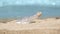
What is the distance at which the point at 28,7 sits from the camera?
154cm

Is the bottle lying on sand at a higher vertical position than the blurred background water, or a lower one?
lower

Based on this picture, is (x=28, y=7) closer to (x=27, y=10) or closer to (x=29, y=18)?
(x=27, y=10)

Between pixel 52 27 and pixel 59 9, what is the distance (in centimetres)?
55

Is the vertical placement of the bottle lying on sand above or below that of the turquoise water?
below

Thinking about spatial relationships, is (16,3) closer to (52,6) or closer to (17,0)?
(17,0)

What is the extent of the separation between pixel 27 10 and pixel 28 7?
0.05 meters

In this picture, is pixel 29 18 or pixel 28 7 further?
pixel 28 7

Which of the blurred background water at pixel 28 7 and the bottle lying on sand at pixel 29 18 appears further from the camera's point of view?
the blurred background water at pixel 28 7

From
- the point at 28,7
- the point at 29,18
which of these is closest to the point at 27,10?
the point at 28,7

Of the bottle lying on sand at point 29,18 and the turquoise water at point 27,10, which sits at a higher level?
the turquoise water at point 27,10

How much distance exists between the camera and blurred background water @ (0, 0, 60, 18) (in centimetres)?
150

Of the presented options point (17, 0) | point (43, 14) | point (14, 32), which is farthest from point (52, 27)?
point (17, 0)

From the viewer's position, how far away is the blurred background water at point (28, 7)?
58.9 inches

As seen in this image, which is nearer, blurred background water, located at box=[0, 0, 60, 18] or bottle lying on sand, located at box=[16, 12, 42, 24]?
bottle lying on sand, located at box=[16, 12, 42, 24]
